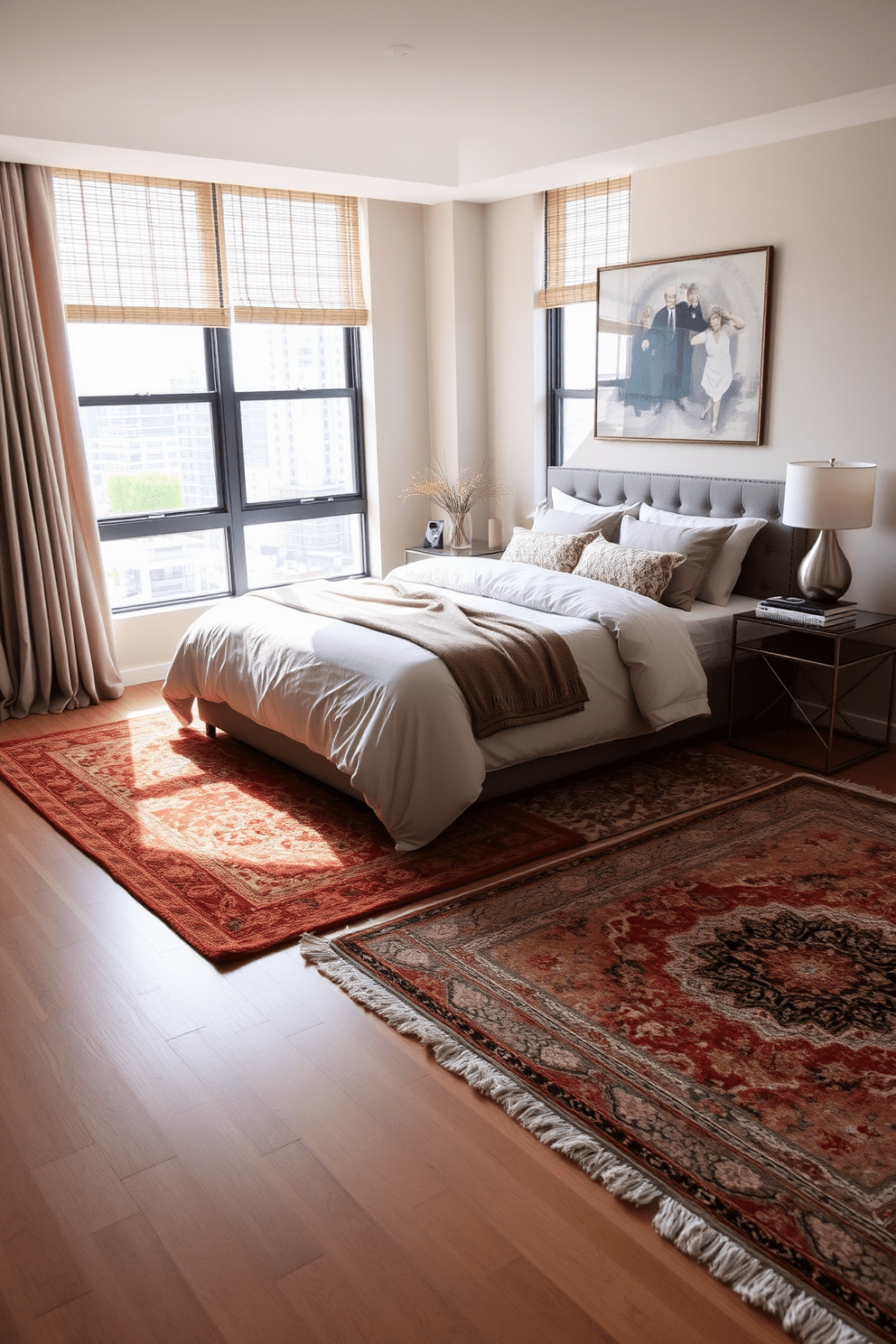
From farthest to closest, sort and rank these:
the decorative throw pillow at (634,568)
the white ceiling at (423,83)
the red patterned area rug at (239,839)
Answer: the decorative throw pillow at (634,568)
the white ceiling at (423,83)
the red patterned area rug at (239,839)

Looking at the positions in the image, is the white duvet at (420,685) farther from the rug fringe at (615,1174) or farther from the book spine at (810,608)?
the rug fringe at (615,1174)

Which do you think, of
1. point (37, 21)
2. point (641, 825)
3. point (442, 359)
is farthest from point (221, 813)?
Result: point (442, 359)

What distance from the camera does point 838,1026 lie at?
2.58 m

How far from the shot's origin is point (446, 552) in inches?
248

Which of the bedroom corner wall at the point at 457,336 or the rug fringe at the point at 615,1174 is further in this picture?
the bedroom corner wall at the point at 457,336

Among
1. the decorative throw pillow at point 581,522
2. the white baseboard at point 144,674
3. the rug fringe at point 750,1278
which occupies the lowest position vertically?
the white baseboard at point 144,674

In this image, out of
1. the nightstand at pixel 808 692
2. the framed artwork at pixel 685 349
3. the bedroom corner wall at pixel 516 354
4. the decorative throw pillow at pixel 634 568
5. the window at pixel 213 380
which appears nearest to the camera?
the nightstand at pixel 808 692

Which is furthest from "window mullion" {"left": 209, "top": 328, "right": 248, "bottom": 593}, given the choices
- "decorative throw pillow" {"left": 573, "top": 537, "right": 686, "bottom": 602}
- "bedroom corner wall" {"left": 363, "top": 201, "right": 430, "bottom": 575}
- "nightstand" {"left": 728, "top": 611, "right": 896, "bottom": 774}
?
"nightstand" {"left": 728, "top": 611, "right": 896, "bottom": 774}

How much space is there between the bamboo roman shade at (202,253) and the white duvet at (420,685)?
187cm

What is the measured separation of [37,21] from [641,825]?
330 cm

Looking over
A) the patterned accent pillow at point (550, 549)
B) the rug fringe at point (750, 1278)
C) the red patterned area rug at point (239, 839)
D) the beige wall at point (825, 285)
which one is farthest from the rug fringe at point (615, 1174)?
the beige wall at point (825, 285)

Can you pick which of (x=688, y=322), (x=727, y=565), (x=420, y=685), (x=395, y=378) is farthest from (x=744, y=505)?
(x=395, y=378)

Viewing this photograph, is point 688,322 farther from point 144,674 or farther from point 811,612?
point 144,674

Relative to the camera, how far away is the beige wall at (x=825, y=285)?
436cm
